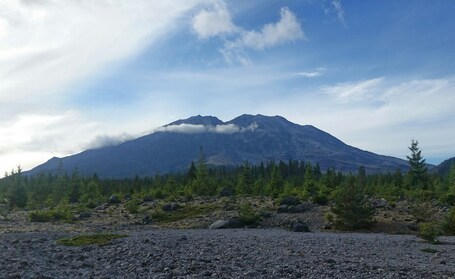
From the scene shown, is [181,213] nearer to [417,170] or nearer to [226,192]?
[226,192]

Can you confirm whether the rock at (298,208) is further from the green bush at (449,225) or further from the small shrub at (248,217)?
the green bush at (449,225)

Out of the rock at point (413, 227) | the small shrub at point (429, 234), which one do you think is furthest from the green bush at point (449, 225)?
the small shrub at point (429, 234)

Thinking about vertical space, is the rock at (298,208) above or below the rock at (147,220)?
above

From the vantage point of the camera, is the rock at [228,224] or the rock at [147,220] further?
the rock at [147,220]

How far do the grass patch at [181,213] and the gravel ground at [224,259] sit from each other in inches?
845

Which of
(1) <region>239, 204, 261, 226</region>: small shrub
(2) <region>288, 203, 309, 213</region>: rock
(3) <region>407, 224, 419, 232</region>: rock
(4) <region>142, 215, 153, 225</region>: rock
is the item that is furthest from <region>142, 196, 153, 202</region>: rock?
(3) <region>407, 224, 419, 232</region>: rock

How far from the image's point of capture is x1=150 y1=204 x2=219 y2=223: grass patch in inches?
1943

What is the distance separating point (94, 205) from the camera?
64.1m

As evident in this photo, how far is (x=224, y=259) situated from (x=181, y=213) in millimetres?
33237

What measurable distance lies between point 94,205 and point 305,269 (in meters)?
52.3

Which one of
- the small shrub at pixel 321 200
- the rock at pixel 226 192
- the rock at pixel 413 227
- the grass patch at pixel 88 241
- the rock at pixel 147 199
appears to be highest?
the rock at pixel 226 192

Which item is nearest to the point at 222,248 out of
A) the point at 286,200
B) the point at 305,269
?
the point at 305,269

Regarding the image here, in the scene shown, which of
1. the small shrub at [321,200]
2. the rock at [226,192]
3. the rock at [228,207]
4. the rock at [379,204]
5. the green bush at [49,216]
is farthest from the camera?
the rock at [226,192]

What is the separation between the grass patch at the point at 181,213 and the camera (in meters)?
49.4
